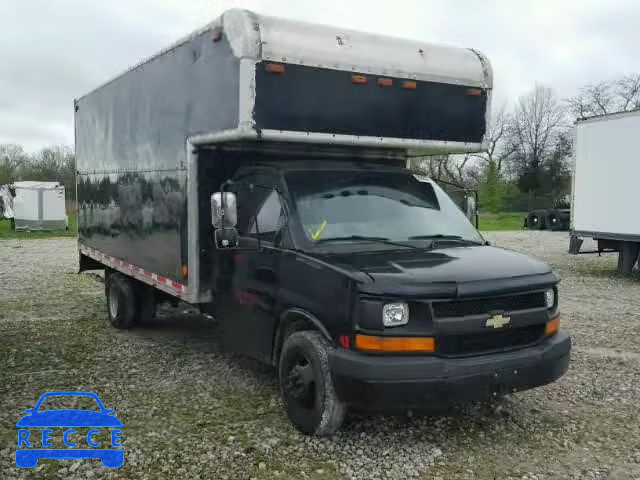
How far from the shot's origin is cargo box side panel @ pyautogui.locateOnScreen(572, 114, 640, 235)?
42.1 ft

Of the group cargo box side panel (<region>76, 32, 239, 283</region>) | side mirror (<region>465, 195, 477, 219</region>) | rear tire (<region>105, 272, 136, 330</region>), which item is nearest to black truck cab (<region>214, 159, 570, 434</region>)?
side mirror (<region>465, 195, 477, 219</region>)

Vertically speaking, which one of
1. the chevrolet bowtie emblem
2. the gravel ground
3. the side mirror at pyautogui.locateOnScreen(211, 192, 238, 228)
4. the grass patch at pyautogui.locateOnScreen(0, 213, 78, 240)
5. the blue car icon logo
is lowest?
the grass patch at pyautogui.locateOnScreen(0, 213, 78, 240)

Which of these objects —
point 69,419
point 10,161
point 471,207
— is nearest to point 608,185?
point 471,207

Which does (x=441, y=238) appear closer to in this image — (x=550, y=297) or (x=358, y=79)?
(x=550, y=297)

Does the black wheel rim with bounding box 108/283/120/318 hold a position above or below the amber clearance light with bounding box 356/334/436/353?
below

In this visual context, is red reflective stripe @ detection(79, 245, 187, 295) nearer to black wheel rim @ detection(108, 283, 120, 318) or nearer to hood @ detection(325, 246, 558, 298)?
black wheel rim @ detection(108, 283, 120, 318)

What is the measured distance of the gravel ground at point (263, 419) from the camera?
421 centimetres

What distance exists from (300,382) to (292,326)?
0.44 meters

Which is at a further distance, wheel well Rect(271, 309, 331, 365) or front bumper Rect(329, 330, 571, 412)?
wheel well Rect(271, 309, 331, 365)

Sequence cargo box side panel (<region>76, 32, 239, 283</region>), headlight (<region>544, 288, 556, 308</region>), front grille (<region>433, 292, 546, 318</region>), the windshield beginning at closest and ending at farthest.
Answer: front grille (<region>433, 292, 546, 318</region>) < headlight (<region>544, 288, 556, 308</region>) < the windshield < cargo box side panel (<region>76, 32, 239, 283</region>)

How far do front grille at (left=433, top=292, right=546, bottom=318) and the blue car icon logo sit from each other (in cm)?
243

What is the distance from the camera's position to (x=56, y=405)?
5.41 meters

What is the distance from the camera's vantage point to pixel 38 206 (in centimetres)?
2920

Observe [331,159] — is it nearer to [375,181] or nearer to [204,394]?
[375,181]
